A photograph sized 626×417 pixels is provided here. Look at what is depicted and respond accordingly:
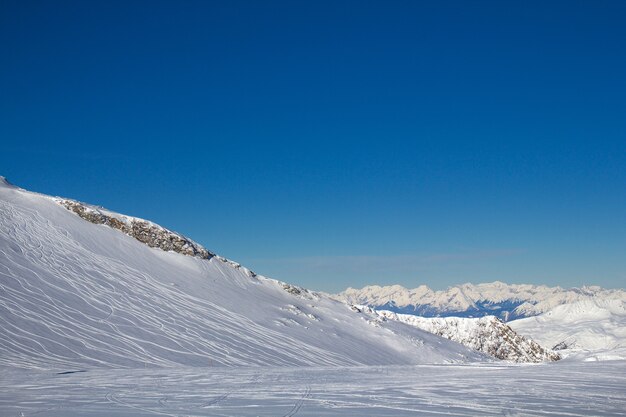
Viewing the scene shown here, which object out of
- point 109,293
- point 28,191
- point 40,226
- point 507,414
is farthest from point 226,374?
point 28,191

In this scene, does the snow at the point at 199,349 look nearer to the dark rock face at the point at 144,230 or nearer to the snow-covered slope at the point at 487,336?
the dark rock face at the point at 144,230

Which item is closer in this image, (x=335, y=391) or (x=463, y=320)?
(x=335, y=391)

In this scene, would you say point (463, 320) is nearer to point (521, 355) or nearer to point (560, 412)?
point (521, 355)

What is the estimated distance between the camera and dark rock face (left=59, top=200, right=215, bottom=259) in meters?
48.9

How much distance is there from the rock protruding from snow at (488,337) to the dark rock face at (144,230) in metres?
21.4

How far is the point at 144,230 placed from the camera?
49.9m

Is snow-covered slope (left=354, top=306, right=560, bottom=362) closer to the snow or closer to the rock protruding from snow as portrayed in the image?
the rock protruding from snow

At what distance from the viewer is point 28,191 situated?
5134cm

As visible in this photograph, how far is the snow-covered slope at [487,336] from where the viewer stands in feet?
184

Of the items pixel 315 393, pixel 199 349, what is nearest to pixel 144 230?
pixel 199 349

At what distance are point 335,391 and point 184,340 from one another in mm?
18583

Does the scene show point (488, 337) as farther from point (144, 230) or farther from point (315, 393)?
point (315, 393)

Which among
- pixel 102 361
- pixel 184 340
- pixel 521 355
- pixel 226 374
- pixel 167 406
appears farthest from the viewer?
pixel 521 355

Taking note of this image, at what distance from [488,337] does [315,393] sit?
48.0 meters
